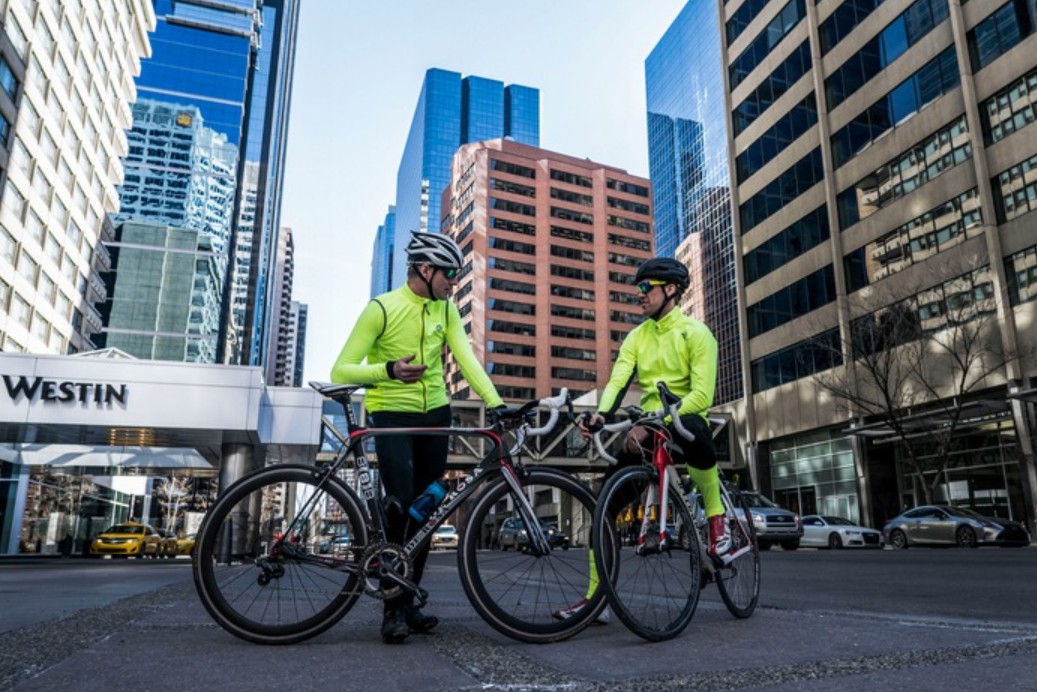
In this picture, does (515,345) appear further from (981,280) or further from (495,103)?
(495,103)

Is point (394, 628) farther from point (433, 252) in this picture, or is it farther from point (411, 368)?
point (433, 252)

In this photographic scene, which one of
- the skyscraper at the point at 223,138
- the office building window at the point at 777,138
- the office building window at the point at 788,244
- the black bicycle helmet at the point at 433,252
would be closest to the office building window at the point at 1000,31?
the office building window at the point at 788,244

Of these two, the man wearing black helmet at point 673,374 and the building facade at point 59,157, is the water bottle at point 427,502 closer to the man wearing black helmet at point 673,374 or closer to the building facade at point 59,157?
the man wearing black helmet at point 673,374

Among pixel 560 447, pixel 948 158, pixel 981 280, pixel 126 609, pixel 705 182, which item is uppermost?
pixel 705 182

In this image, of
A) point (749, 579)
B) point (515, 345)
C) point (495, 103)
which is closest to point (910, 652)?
point (749, 579)

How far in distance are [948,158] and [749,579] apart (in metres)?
29.3

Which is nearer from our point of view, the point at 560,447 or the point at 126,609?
the point at 126,609

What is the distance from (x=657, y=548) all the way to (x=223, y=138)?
392 ft

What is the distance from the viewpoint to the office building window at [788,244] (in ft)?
115

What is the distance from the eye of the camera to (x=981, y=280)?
2623cm

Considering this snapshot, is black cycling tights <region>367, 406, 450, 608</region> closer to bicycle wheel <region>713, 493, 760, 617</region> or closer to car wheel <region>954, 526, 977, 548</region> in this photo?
bicycle wheel <region>713, 493, 760, 617</region>

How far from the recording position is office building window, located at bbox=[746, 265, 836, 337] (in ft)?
112

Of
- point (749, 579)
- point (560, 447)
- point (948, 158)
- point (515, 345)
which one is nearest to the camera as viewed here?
point (749, 579)

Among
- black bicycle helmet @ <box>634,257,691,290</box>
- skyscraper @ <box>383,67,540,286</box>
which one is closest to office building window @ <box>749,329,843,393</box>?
black bicycle helmet @ <box>634,257,691,290</box>
